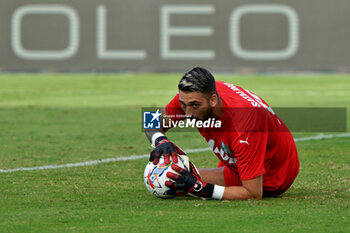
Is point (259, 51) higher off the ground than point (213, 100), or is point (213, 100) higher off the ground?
point (213, 100)

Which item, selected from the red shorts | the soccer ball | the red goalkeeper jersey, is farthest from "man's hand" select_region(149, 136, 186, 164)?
the red shorts

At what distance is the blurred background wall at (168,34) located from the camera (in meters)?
26.0

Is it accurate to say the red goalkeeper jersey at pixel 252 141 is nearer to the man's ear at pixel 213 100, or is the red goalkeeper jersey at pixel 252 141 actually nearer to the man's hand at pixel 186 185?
the man's ear at pixel 213 100

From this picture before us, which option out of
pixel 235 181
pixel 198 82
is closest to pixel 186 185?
pixel 235 181

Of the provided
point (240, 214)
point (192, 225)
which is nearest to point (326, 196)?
point (240, 214)

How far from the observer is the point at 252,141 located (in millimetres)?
5352

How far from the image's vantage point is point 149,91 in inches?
797

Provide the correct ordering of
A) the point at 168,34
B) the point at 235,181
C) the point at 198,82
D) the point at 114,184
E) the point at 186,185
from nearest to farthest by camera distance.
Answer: the point at 198,82
the point at 186,185
the point at 235,181
the point at 114,184
the point at 168,34

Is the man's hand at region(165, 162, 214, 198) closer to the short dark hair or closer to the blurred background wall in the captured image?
the short dark hair

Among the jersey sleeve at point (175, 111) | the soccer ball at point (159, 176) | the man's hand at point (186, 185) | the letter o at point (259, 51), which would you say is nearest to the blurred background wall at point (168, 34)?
the letter o at point (259, 51)

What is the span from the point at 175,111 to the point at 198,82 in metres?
0.96

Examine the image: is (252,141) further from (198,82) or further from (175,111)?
(175,111)

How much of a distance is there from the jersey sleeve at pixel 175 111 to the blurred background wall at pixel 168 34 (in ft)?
65.1

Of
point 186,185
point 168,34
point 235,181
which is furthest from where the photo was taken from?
point 168,34
